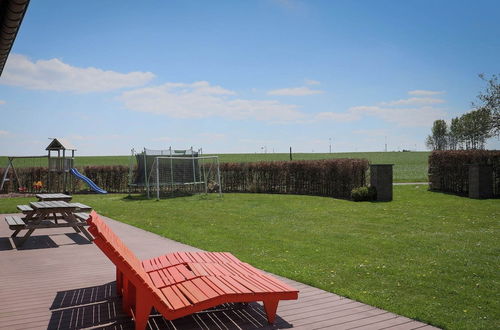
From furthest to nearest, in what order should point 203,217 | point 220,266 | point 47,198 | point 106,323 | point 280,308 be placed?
point 203,217
point 47,198
point 220,266
point 280,308
point 106,323

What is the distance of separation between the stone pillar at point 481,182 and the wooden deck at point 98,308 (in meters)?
14.9

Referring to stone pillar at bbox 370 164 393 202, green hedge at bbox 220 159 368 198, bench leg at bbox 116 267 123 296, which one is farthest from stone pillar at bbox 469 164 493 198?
bench leg at bbox 116 267 123 296

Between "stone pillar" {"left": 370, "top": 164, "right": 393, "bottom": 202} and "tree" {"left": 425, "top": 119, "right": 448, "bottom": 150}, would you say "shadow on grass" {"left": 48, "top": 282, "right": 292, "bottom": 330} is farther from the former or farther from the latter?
"tree" {"left": 425, "top": 119, "right": 448, "bottom": 150}

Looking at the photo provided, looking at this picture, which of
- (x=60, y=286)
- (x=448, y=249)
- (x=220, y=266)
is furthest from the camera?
(x=448, y=249)

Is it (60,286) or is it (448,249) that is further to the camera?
(448,249)

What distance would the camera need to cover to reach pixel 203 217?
13727 millimetres

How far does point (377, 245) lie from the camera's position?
8.74 m

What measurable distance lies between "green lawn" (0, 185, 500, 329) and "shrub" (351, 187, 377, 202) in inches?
64.5

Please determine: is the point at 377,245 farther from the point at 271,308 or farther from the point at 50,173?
the point at 50,173

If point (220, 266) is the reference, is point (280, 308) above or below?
below

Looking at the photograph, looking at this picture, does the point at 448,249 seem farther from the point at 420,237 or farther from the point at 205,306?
the point at 205,306

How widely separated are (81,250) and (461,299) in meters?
6.51

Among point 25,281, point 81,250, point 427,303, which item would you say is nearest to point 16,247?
point 81,250

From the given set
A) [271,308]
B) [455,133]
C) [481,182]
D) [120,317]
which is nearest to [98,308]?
[120,317]
